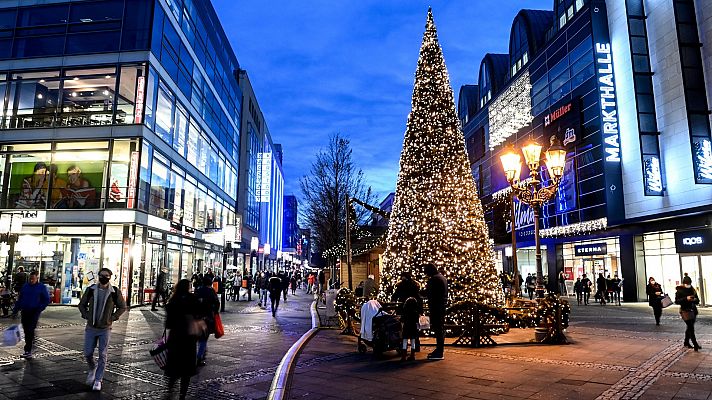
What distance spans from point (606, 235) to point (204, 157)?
27992 mm

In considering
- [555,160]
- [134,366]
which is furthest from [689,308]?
[134,366]

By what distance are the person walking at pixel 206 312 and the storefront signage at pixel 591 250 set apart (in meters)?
28.2

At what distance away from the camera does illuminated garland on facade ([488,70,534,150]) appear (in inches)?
1622

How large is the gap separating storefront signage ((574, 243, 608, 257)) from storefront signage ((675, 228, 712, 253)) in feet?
19.5

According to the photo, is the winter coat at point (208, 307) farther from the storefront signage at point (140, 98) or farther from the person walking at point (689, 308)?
the storefront signage at point (140, 98)

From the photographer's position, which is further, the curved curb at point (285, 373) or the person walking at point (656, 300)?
the person walking at point (656, 300)

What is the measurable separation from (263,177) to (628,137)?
4710 cm

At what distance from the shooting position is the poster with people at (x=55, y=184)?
22.5 metres

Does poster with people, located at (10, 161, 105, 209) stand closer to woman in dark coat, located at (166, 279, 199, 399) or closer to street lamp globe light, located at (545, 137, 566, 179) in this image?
woman in dark coat, located at (166, 279, 199, 399)

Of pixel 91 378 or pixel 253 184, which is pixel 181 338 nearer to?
pixel 91 378

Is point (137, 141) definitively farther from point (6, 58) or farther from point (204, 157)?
point (204, 157)

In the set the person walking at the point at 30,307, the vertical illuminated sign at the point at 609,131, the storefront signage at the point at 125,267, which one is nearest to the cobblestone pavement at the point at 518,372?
the person walking at the point at 30,307

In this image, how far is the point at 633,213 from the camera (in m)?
27.7

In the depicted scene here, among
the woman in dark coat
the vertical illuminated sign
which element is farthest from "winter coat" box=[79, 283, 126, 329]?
the vertical illuminated sign
